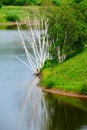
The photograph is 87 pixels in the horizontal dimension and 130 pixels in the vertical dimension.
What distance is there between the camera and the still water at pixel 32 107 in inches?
1556

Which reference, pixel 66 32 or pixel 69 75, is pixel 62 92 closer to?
pixel 69 75

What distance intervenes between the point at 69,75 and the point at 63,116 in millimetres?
9793

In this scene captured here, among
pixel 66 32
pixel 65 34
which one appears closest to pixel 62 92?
pixel 65 34

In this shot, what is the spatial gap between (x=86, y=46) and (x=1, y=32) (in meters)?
39.8

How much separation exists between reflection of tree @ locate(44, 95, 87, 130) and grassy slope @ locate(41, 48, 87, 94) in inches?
102

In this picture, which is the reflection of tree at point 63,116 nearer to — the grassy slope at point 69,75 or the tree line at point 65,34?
the grassy slope at point 69,75

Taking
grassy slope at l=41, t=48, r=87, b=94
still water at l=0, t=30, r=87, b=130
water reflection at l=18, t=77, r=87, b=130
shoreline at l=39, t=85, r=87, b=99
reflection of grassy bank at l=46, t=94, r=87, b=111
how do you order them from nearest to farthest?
water reflection at l=18, t=77, r=87, b=130 → still water at l=0, t=30, r=87, b=130 → reflection of grassy bank at l=46, t=94, r=87, b=111 → shoreline at l=39, t=85, r=87, b=99 → grassy slope at l=41, t=48, r=87, b=94

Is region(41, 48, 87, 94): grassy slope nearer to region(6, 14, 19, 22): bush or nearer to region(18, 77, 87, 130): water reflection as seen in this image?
region(18, 77, 87, 130): water reflection

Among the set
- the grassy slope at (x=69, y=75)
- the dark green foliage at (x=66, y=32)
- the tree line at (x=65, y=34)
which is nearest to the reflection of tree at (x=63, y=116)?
the grassy slope at (x=69, y=75)

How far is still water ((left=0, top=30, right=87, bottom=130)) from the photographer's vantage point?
3953 cm

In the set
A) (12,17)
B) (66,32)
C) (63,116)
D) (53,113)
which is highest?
(63,116)

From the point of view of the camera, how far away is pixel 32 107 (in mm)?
45000

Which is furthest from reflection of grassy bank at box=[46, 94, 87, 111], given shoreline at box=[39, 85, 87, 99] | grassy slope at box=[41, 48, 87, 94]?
grassy slope at box=[41, 48, 87, 94]

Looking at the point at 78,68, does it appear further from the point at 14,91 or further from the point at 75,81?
the point at 14,91
